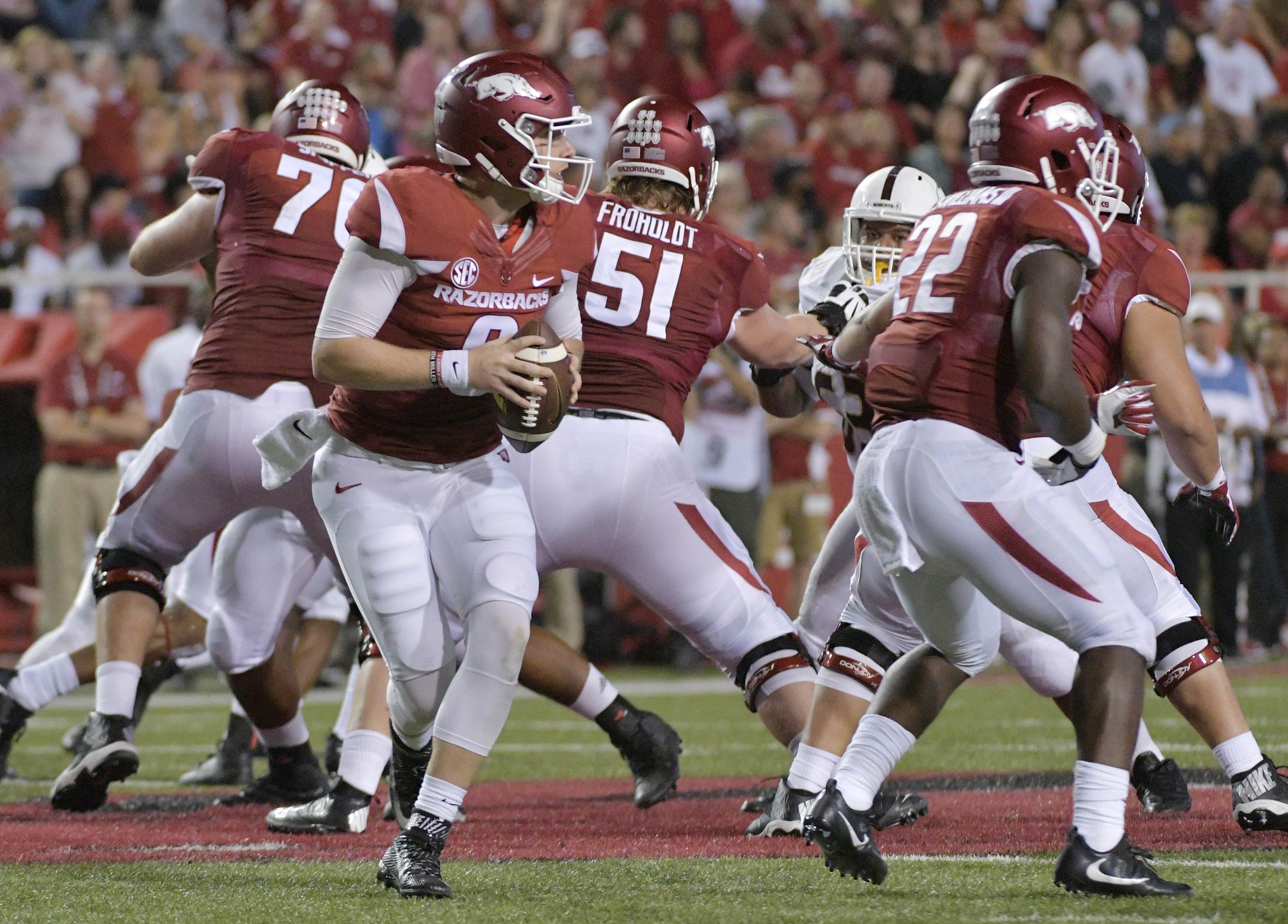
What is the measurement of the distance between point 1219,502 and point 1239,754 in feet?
1.92

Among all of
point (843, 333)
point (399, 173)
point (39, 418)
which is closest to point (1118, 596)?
point (843, 333)

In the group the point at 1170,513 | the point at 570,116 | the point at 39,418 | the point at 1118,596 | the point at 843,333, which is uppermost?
→ the point at 570,116

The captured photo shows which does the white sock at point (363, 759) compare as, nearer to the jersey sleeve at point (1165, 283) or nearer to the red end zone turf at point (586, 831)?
the red end zone turf at point (586, 831)

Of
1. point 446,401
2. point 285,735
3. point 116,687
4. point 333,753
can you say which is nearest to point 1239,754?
point 446,401

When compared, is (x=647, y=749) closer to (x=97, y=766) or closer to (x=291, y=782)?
(x=291, y=782)

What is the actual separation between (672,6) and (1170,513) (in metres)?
6.09

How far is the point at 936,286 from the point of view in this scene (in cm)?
362

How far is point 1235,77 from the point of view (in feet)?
44.2

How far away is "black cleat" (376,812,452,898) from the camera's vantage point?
136 inches

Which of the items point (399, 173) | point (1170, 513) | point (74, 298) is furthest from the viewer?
point (74, 298)

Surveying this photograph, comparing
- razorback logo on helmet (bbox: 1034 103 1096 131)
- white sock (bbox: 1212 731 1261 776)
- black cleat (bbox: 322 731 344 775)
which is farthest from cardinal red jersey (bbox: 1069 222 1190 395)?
black cleat (bbox: 322 731 344 775)

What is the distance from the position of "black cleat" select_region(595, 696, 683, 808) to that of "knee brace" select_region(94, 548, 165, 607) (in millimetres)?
1275

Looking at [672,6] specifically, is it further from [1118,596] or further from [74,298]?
[1118,596]

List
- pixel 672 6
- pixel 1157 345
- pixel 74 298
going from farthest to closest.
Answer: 1. pixel 672 6
2. pixel 74 298
3. pixel 1157 345
